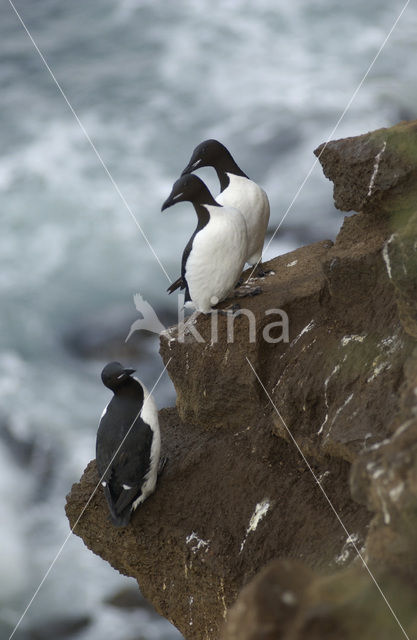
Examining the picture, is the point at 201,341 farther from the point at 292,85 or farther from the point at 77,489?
the point at 292,85

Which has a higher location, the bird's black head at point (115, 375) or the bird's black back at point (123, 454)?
the bird's black head at point (115, 375)

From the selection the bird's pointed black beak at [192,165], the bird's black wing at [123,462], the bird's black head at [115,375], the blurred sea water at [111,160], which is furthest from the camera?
the blurred sea water at [111,160]

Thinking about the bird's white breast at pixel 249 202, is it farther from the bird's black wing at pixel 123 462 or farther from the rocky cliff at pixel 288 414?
the bird's black wing at pixel 123 462

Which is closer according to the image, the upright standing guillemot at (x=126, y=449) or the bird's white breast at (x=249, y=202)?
the upright standing guillemot at (x=126, y=449)

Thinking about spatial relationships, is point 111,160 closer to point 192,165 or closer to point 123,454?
point 192,165

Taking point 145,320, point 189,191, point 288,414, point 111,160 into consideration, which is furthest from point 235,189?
point 111,160

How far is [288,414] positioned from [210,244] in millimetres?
983

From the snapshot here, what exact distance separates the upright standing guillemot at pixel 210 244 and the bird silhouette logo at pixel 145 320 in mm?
4114

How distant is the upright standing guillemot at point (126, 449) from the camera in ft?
15.3

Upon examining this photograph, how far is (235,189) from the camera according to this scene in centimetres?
529

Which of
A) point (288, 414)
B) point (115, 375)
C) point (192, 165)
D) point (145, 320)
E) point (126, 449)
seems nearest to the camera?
point (288, 414)

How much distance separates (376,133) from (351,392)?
127 cm

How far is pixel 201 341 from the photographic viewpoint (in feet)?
16.3

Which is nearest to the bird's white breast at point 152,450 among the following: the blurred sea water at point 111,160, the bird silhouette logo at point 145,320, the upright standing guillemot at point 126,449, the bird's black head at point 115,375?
the upright standing guillemot at point 126,449
